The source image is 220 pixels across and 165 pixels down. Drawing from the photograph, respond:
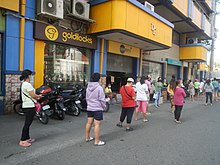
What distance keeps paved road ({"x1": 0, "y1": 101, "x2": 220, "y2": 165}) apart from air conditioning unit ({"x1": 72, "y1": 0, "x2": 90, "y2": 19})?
5.16 metres

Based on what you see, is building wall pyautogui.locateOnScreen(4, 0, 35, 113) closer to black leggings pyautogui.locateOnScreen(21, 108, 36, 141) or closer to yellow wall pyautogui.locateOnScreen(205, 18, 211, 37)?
black leggings pyautogui.locateOnScreen(21, 108, 36, 141)

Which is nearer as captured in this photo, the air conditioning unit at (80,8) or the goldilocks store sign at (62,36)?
the goldilocks store sign at (62,36)

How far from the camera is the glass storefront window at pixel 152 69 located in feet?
49.8

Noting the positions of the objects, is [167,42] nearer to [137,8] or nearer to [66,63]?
[137,8]

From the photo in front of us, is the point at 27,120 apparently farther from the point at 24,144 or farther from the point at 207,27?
the point at 207,27

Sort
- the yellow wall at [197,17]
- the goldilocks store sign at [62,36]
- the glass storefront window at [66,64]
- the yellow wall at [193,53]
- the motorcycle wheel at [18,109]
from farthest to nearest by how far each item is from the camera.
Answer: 1. the yellow wall at [193,53]
2. the yellow wall at [197,17]
3. the glass storefront window at [66,64]
4. the goldilocks store sign at [62,36]
5. the motorcycle wheel at [18,109]

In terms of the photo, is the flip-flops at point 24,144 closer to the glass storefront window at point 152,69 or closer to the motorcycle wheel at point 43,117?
the motorcycle wheel at point 43,117

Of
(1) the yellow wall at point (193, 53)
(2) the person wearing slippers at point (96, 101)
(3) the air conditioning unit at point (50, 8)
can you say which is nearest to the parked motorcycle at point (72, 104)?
(2) the person wearing slippers at point (96, 101)

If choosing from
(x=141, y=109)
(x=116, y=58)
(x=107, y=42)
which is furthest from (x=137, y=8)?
(x=141, y=109)

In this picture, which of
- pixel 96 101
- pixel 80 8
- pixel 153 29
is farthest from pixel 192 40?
pixel 96 101

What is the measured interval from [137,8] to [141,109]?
5345 mm

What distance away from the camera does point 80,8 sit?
30.7 feet

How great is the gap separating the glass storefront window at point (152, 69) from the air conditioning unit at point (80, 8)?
22.5 ft

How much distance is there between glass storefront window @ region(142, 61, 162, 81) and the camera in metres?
15.2
